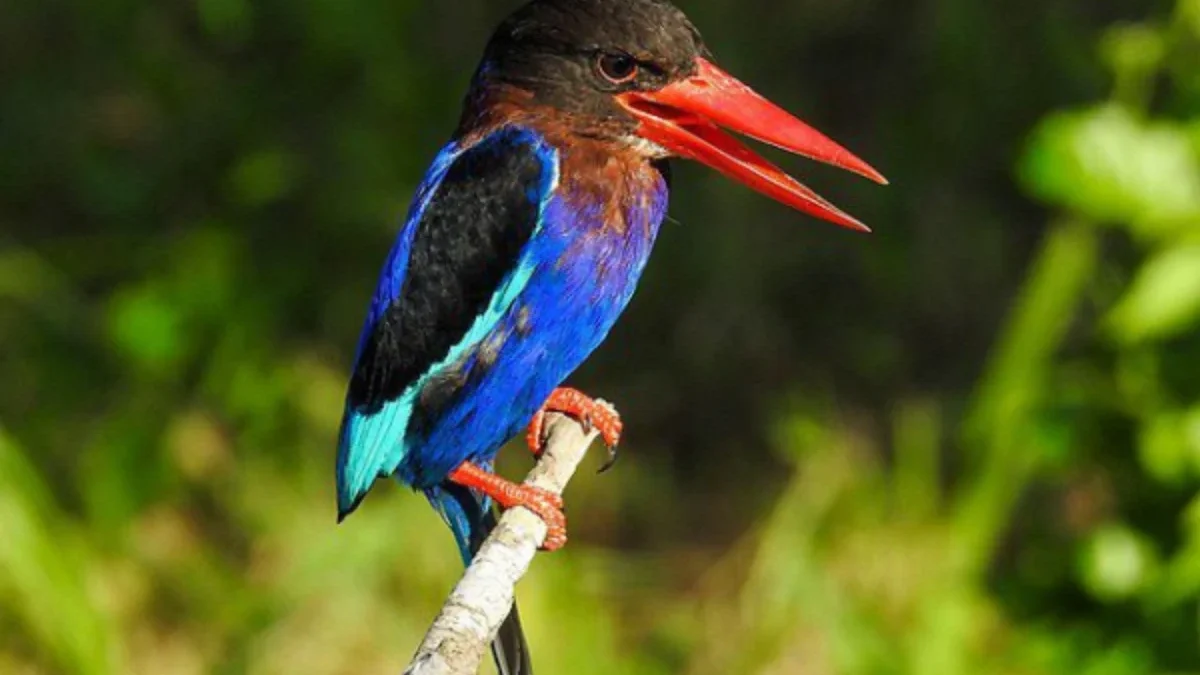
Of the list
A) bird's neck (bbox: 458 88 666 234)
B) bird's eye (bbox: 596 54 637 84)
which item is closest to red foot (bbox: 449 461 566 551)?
bird's neck (bbox: 458 88 666 234)

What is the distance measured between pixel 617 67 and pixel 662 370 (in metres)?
2.31

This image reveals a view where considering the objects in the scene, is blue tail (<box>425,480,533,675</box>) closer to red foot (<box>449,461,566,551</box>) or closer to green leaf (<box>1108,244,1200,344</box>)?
red foot (<box>449,461,566,551</box>)

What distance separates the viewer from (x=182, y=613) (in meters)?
4.13

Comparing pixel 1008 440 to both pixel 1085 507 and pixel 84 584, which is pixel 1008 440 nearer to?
pixel 1085 507

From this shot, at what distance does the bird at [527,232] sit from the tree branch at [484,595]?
0.14 m

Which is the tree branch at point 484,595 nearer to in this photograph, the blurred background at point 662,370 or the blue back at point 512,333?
the blue back at point 512,333

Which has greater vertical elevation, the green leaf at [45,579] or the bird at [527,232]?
the green leaf at [45,579]

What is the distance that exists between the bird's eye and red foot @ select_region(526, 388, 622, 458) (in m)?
0.39

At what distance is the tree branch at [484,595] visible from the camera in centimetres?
168

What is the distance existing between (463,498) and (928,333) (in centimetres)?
231

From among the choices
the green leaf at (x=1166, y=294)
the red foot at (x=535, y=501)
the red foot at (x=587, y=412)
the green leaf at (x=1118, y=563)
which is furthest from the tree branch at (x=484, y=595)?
the green leaf at (x=1118, y=563)

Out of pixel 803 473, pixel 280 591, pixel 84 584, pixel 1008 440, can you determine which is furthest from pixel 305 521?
pixel 1008 440

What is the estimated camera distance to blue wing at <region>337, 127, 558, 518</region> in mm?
2354

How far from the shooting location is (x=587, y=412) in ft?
8.29
